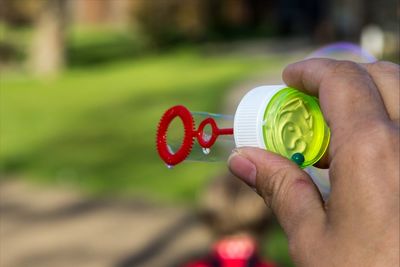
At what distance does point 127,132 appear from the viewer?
1327 cm

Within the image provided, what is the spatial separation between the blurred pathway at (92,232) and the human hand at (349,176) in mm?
5655

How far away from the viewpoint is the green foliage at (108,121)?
33.0 ft

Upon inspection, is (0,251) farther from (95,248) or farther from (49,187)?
(49,187)

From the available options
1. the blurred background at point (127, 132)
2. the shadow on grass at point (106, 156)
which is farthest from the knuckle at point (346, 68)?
the shadow on grass at point (106, 156)

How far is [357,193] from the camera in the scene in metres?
1.25

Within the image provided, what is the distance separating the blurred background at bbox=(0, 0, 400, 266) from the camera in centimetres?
725

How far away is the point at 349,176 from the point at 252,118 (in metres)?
0.22

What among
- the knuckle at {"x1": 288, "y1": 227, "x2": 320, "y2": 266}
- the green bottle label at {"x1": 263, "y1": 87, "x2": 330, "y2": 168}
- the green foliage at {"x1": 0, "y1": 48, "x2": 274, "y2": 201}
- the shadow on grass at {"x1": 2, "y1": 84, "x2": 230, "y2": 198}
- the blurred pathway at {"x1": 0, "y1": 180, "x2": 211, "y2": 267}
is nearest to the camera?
the knuckle at {"x1": 288, "y1": 227, "x2": 320, "y2": 266}

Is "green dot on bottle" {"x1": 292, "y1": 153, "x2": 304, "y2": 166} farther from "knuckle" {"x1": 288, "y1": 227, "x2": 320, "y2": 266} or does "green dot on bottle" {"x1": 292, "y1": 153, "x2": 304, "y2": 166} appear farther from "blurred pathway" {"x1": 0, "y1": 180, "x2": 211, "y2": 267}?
"blurred pathway" {"x1": 0, "y1": 180, "x2": 211, "y2": 267}

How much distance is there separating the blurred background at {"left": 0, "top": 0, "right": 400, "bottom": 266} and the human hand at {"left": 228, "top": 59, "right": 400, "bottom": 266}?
7.60 feet

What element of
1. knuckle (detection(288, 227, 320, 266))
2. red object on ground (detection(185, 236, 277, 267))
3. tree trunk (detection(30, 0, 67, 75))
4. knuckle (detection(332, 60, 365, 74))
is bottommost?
tree trunk (detection(30, 0, 67, 75))

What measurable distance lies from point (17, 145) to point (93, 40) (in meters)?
30.2

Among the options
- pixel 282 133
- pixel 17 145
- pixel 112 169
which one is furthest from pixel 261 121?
pixel 17 145

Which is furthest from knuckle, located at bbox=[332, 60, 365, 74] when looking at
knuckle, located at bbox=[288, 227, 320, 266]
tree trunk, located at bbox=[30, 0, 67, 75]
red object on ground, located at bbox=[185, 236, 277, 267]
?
tree trunk, located at bbox=[30, 0, 67, 75]
